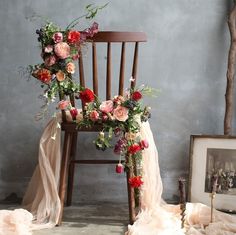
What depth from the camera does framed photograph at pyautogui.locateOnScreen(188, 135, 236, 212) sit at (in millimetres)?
2330

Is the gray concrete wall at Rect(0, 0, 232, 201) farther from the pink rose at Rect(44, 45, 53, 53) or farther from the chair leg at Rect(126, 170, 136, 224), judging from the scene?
the pink rose at Rect(44, 45, 53, 53)

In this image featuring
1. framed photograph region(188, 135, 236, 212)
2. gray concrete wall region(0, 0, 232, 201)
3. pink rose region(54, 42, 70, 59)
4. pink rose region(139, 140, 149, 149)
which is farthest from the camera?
gray concrete wall region(0, 0, 232, 201)

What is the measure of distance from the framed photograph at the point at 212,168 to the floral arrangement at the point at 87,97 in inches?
18.3

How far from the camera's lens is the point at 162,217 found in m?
2.01

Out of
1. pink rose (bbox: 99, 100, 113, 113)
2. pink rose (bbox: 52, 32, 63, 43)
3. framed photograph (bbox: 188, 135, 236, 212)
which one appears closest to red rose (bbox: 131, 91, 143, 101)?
pink rose (bbox: 99, 100, 113, 113)

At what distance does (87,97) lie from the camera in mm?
1975

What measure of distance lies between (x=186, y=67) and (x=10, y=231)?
4.59 ft

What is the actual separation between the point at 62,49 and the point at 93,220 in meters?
0.92

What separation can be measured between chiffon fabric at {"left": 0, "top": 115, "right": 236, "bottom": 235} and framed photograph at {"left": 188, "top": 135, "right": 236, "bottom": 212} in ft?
0.53

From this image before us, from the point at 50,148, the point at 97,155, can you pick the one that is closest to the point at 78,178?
the point at 97,155

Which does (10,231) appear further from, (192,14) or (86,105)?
(192,14)

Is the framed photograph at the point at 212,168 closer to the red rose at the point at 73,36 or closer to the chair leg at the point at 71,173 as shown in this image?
the chair leg at the point at 71,173

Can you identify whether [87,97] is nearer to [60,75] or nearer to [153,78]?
[60,75]

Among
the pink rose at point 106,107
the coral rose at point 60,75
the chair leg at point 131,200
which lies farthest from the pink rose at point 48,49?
the chair leg at point 131,200
